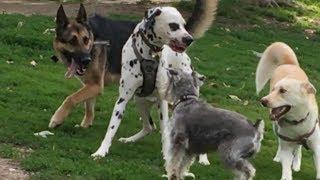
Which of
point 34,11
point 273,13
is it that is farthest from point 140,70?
point 273,13

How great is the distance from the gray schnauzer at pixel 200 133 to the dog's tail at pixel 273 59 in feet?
8.36

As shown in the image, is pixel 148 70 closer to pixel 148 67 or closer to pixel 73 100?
pixel 148 67

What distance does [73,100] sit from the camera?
8461mm

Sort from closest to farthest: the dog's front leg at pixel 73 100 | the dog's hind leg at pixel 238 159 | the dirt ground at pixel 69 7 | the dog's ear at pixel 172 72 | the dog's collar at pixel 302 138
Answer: the dog's hind leg at pixel 238 159
the dog's ear at pixel 172 72
the dog's collar at pixel 302 138
the dog's front leg at pixel 73 100
the dirt ground at pixel 69 7

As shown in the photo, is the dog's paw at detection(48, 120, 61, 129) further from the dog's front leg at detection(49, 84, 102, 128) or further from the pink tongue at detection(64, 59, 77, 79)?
the pink tongue at detection(64, 59, 77, 79)

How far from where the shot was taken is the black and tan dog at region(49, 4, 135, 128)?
8391 mm

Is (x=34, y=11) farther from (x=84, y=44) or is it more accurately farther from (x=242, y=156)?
(x=242, y=156)

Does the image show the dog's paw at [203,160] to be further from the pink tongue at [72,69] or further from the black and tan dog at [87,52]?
the pink tongue at [72,69]

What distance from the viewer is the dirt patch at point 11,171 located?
6785mm

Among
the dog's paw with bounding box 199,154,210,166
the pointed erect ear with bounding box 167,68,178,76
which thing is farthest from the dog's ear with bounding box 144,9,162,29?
the dog's paw with bounding box 199,154,210,166

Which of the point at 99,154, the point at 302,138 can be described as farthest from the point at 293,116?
the point at 99,154

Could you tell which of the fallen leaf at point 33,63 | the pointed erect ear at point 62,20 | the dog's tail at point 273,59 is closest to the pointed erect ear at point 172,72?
the pointed erect ear at point 62,20

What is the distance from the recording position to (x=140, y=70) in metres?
7.84

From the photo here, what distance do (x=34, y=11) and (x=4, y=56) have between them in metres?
6.28
